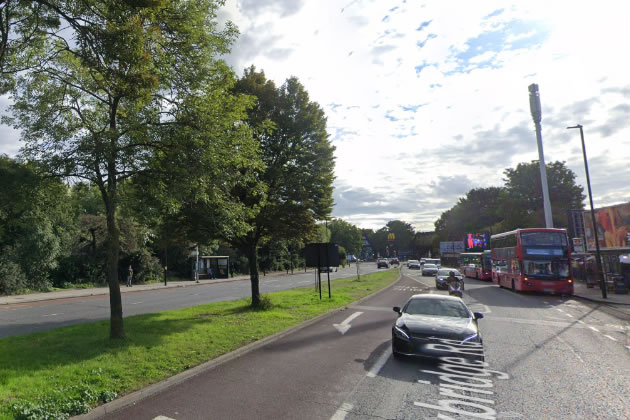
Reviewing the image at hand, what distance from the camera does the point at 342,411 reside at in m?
4.96

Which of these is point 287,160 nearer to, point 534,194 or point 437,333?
point 437,333

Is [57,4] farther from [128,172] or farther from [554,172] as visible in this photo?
[554,172]

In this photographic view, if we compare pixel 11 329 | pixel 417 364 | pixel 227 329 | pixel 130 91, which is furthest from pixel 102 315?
pixel 417 364

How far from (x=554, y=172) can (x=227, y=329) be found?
212ft

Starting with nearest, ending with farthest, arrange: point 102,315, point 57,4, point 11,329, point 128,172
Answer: point 57,4 → point 128,172 → point 11,329 → point 102,315

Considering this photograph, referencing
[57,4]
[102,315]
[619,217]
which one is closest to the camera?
[57,4]

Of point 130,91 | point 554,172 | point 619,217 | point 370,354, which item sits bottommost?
point 370,354

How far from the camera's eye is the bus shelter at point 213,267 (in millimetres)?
42366

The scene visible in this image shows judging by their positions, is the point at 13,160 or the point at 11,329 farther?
the point at 11,329

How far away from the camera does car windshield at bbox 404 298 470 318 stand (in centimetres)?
805

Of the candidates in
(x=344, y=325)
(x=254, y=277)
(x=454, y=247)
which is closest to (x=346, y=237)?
(x=454, y=247)

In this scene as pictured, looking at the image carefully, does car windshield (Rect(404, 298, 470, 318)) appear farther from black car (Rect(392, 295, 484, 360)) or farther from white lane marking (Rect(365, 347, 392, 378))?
white lane marking (Rect(365, 347, 392, 378))

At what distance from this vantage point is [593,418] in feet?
15.4

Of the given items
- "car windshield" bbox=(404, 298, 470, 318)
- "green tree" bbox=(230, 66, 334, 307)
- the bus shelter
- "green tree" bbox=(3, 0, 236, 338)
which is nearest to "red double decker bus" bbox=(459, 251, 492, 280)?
"green tree" bbox=(230, 66, 334, 307)
